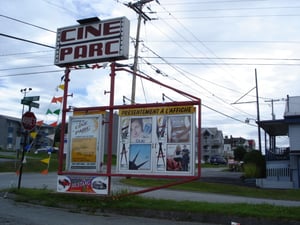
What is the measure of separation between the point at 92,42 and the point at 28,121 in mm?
3991

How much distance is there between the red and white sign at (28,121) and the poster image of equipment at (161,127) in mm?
5366

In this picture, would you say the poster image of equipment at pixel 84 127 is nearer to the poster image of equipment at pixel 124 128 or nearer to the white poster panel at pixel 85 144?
the white poster panel at pixel 85 144

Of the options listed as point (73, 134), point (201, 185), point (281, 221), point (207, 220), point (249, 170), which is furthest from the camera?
point (249, 170)

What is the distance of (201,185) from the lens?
2388 cm

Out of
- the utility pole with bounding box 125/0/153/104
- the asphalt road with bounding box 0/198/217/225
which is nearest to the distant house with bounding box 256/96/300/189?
the utility pole with bounding box 125/0/153/104

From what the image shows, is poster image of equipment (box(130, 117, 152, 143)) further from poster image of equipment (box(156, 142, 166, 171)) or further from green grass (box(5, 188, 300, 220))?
green grass (box(5, 188, 300, 220))

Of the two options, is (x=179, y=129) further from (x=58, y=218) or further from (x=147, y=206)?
(x=58, y=218)

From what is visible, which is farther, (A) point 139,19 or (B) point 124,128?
(A) point 139,19

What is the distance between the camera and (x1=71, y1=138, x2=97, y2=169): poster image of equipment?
12578 mm

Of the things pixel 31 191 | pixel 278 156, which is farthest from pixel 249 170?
pixel 31 191

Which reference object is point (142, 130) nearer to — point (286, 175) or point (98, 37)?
point (98, 37)

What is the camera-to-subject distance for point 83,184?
12.5 meters

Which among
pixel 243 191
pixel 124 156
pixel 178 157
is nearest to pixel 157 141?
pixel 178 157

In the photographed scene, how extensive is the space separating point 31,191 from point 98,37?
608cm
